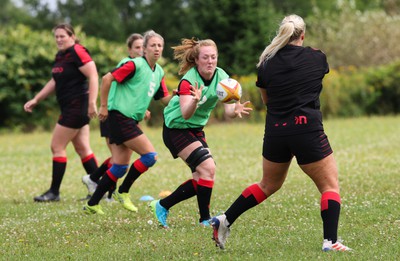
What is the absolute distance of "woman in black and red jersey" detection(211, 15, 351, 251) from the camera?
6.15m

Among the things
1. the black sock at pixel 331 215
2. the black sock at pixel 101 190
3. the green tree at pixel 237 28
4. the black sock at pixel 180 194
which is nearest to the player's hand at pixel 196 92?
the black sock at pixel 180 194

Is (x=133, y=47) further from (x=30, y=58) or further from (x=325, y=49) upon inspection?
(x=325, y=49)

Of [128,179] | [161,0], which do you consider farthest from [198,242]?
[161,0]

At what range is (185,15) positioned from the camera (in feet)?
136

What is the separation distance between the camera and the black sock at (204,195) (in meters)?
7.79

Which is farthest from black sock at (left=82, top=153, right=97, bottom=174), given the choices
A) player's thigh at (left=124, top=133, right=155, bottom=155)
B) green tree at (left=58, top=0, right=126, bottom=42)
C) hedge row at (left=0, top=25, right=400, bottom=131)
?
green tree at (left=58, top=0, right=126, bottom=42)

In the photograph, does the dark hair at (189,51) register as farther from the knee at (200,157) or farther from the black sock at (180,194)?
the black sock at (180,194)

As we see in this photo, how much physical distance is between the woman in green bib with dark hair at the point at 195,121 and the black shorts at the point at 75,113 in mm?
2603

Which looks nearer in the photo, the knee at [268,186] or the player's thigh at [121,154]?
the knee at [268,186]

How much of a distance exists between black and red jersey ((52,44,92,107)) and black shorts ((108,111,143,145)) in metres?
1.53

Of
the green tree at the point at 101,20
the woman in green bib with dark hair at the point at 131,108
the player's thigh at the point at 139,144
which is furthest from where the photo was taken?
the green tree at the point at 101,20

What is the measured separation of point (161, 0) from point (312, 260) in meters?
39.0

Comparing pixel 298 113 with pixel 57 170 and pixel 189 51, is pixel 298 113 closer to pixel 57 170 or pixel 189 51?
pixel 189 51

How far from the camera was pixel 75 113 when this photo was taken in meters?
10.2
